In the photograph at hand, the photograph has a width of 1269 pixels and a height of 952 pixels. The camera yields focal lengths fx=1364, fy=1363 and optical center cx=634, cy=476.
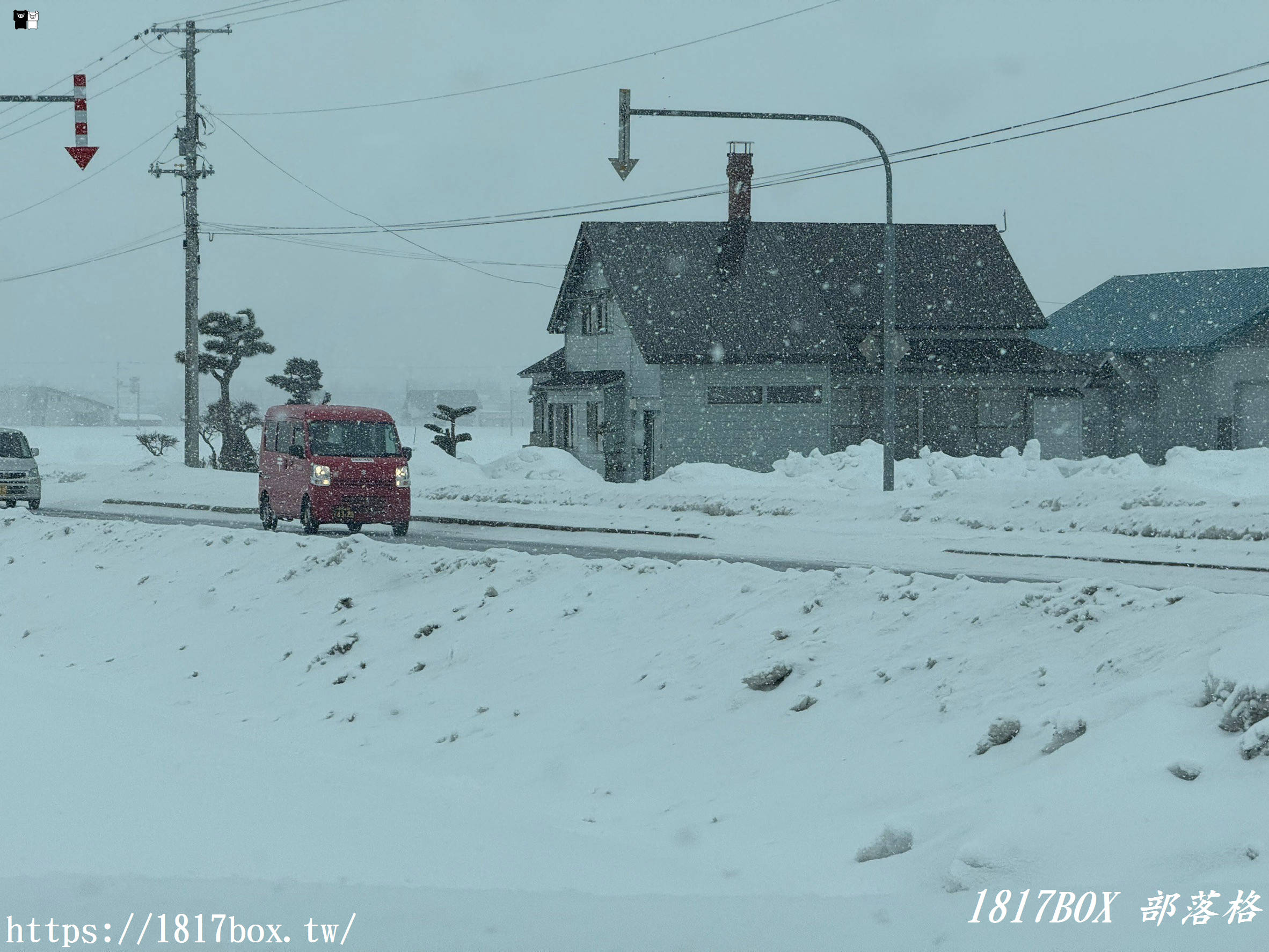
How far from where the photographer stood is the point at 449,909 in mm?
5805

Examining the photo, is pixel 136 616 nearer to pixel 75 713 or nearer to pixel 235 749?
pixel 75 713

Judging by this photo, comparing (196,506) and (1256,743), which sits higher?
(1256,743)

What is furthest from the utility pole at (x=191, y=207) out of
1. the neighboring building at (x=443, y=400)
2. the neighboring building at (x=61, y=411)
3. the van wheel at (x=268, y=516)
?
the neighboring building at (x=443, y=400)

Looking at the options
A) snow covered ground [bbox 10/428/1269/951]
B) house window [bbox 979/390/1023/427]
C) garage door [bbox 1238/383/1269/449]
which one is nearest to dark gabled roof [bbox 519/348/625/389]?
house window [bbox 979/390/1023/427]

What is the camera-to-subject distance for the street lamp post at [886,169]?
21.2 metres

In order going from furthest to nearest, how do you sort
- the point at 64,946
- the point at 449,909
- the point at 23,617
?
the point at 23,617 → the point at 449,909 → the point at 64,946

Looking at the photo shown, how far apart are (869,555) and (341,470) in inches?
355

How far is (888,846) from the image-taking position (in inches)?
256

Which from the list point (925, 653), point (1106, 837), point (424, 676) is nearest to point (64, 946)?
point (1106, 837)

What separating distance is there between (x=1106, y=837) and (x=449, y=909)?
9.34 ft

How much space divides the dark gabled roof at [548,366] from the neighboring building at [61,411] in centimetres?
13154

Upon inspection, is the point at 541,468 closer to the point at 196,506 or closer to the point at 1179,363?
the point at 196,506

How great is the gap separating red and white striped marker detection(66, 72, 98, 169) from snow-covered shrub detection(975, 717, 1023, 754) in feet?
57.1

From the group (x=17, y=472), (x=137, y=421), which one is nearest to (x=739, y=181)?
(x=17, y=472)
